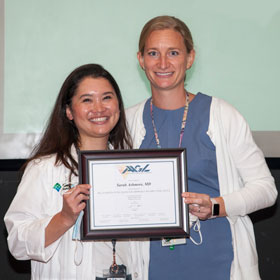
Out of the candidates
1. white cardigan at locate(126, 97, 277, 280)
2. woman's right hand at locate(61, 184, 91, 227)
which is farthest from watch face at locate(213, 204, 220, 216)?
woman's right hand at locate(61, 184, 91, 227)

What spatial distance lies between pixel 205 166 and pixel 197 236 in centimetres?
35

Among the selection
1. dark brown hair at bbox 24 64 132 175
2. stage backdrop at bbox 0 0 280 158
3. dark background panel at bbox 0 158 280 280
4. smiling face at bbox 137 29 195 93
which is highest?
stage backdrop at bbox 0 0 280 158

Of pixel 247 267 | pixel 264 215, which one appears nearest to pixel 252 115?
pixel 264 215

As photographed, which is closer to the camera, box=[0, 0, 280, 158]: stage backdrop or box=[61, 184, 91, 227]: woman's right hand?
box=[61, 184, 91, 227]: woman's right hand

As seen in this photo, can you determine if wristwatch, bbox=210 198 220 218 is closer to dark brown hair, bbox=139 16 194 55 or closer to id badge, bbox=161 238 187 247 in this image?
id badge, bbox=161 238 187 247

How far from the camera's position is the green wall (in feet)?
11.7

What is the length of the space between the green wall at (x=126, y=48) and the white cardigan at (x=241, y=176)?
125cm

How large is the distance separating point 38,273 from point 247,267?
3.31 feet

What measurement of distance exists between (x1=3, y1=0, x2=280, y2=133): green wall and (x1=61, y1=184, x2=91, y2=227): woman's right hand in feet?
5.38

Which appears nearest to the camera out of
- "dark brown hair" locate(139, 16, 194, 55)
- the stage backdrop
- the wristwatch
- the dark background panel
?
the wristwatch

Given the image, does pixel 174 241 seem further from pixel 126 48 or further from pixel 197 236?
pixel 126 48

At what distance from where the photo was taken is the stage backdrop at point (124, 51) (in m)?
3.55

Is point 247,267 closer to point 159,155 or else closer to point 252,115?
point 159,155

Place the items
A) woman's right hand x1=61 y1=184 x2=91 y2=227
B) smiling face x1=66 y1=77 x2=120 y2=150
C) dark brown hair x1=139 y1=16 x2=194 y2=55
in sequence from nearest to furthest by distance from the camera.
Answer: woman's right hand x1=61 y1=184 x2=91 y2=227 < smiling face x1=66 y1=77 x2=120 y2=150 < dark brown hair x1=139 y1=16 x2=194 y2=55
